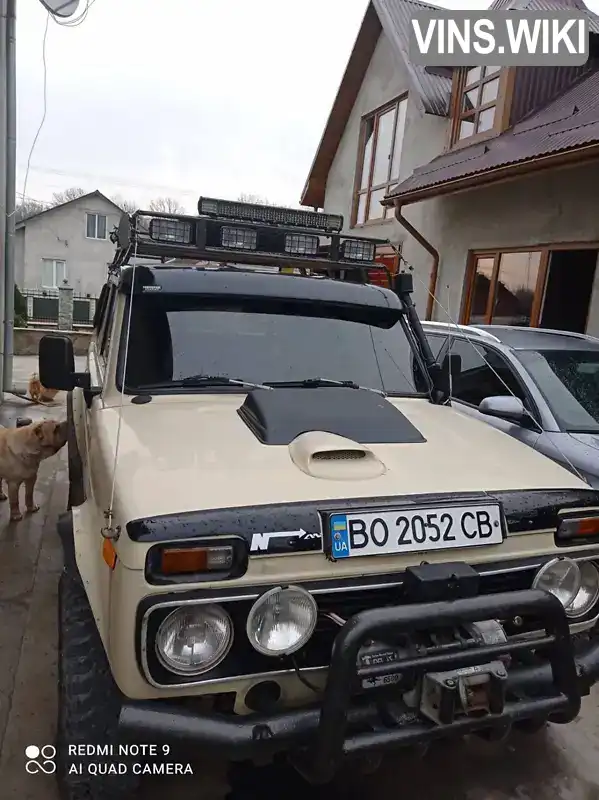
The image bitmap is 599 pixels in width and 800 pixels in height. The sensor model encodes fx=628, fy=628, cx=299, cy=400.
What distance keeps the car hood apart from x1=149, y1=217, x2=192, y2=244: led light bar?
40.0 inches

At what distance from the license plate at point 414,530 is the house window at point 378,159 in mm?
11782

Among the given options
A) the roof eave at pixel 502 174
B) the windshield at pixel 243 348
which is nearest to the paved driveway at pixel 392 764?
the windshield at pixel 243 348

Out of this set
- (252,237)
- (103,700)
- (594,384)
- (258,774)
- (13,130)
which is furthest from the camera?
(13,130)

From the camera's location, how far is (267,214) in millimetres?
3814

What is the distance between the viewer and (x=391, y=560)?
201 cm

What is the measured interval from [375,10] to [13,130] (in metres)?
8.29

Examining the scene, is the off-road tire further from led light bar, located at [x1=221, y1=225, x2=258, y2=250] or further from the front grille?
led light bar, located at [x1=221, y1=225, x2=258, y2=250]

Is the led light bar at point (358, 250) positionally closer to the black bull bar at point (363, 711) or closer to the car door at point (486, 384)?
the car door at point (486, 384)

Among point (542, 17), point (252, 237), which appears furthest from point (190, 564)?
point (542, 17)

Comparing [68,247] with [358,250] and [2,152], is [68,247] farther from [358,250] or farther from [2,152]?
[358,250]

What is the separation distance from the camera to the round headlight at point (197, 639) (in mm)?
1841

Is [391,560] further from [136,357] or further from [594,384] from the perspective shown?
[594,384]

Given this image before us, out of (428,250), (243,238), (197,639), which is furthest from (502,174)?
(197,639)

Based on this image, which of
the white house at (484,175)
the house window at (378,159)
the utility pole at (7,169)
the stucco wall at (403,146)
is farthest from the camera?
the house window at (378,159)
